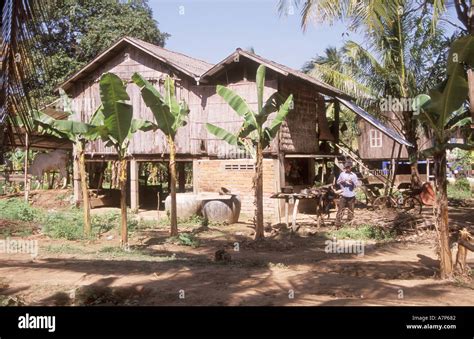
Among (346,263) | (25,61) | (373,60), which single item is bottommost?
(346,263)

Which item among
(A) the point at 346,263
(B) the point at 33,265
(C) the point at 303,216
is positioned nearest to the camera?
(B) the point at 33,265

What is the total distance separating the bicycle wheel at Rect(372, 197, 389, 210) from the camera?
631 inches

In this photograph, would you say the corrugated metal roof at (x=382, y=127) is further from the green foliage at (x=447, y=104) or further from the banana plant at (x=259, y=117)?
the green foliage at (x=447, y=104)

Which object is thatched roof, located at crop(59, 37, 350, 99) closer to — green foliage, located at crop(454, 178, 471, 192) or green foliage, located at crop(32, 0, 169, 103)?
green foliage, located at crop(32, 0, 169, 103)

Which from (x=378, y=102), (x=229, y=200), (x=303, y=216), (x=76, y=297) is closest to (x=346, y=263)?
(x=76, y=297)

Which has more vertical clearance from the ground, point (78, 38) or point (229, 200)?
point (78, 38)

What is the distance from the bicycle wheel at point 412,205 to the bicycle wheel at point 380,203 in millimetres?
631

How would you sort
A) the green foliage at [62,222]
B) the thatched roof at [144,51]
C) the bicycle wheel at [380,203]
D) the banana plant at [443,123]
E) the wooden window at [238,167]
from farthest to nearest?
the thatched roof at [144,51], the wooden window at [238,167], the bicycle wheel at [380,203], the green foliage at [62,222], the banana plant at [443,123]

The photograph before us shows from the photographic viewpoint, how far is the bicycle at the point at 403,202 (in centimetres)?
1491

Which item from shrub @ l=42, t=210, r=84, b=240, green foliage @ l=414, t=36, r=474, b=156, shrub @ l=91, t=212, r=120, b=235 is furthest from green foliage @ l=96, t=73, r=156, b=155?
green foliage @ l=414, t=36, r=474, b=156

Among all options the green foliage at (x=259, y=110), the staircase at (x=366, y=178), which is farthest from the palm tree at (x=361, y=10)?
the staircase at (x=366, y=178)
